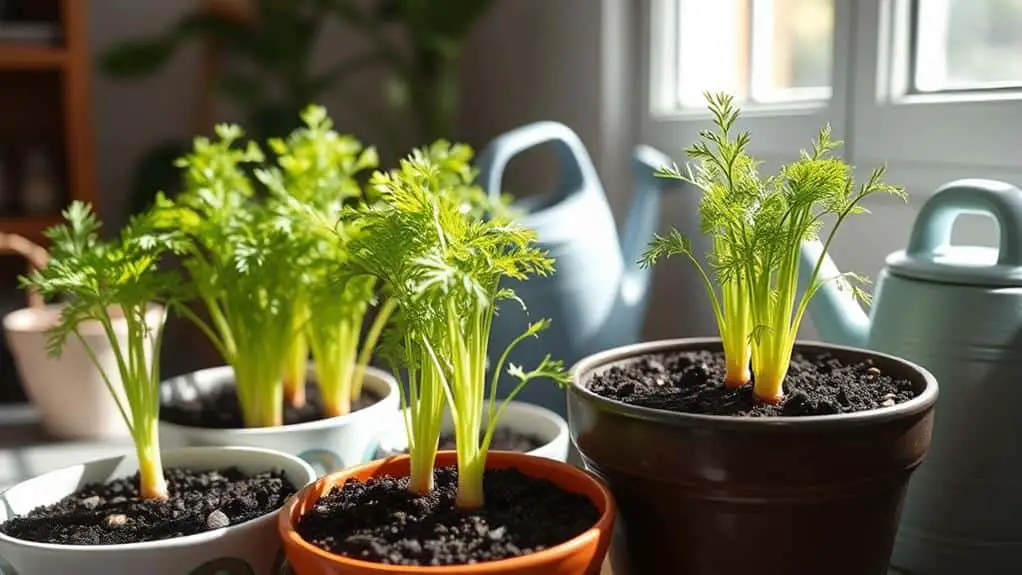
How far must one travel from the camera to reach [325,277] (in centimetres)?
86

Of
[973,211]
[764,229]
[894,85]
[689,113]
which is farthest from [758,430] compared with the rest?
[689,113]

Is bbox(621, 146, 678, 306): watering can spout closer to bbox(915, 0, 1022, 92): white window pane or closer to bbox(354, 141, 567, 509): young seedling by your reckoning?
bbox(915, 0, 1022, 92): white window pane

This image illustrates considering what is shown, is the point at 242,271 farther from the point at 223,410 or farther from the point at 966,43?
the point at 966,43

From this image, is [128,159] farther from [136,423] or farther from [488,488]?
[488,488]

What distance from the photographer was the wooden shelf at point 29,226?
1725 mm

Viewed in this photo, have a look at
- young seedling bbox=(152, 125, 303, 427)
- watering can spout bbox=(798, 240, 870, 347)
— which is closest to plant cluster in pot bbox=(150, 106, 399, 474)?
young seedling bbox=(152, 125, 303, 427)

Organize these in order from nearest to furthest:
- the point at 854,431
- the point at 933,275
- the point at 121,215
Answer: the point at 854,431, the point at 933,275, the point at 121,215

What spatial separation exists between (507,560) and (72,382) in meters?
0.81

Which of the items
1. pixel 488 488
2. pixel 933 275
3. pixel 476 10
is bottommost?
pixel 488 488

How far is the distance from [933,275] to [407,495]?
1.27 ft

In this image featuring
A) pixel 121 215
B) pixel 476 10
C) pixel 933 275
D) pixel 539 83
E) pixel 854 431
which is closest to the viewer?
pixel 854 431

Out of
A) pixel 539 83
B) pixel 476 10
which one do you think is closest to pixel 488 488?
pixel 539 83

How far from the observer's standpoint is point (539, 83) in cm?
163

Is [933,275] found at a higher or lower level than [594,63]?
lower
